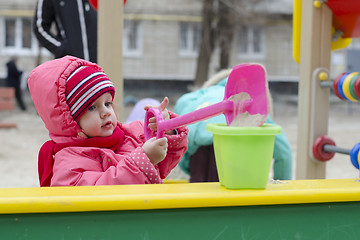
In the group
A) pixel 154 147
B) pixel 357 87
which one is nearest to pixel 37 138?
pixel 357 87

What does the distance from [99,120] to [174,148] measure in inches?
9.8

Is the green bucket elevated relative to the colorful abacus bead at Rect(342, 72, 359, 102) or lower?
lower

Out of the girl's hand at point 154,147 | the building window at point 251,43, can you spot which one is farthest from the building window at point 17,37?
the girl's hand at point 154,147

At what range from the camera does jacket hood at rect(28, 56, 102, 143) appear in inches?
56.9

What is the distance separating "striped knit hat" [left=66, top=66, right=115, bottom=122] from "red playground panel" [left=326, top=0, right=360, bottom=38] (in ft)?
4.77

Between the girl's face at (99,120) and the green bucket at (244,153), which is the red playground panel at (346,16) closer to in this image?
the girl's face at (99,120)

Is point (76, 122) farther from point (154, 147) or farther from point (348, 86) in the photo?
point (348, 86)

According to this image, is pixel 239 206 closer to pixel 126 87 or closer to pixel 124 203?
pixel 124 203

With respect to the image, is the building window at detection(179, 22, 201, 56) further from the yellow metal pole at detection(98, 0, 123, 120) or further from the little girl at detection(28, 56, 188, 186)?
the little girl at detection(28, 56, 188, 186)

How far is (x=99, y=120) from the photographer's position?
1.50 meters

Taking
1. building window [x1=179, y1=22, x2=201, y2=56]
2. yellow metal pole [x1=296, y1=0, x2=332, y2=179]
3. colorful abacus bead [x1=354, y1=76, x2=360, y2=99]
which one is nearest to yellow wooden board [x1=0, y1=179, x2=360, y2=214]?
colorful abacus bead [x1=354, y1=76, x2=360, y2=99]

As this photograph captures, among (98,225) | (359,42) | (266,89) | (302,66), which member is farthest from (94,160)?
(359,42)

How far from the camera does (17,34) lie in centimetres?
1808

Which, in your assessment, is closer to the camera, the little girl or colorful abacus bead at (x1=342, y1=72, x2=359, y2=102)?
the little girl
